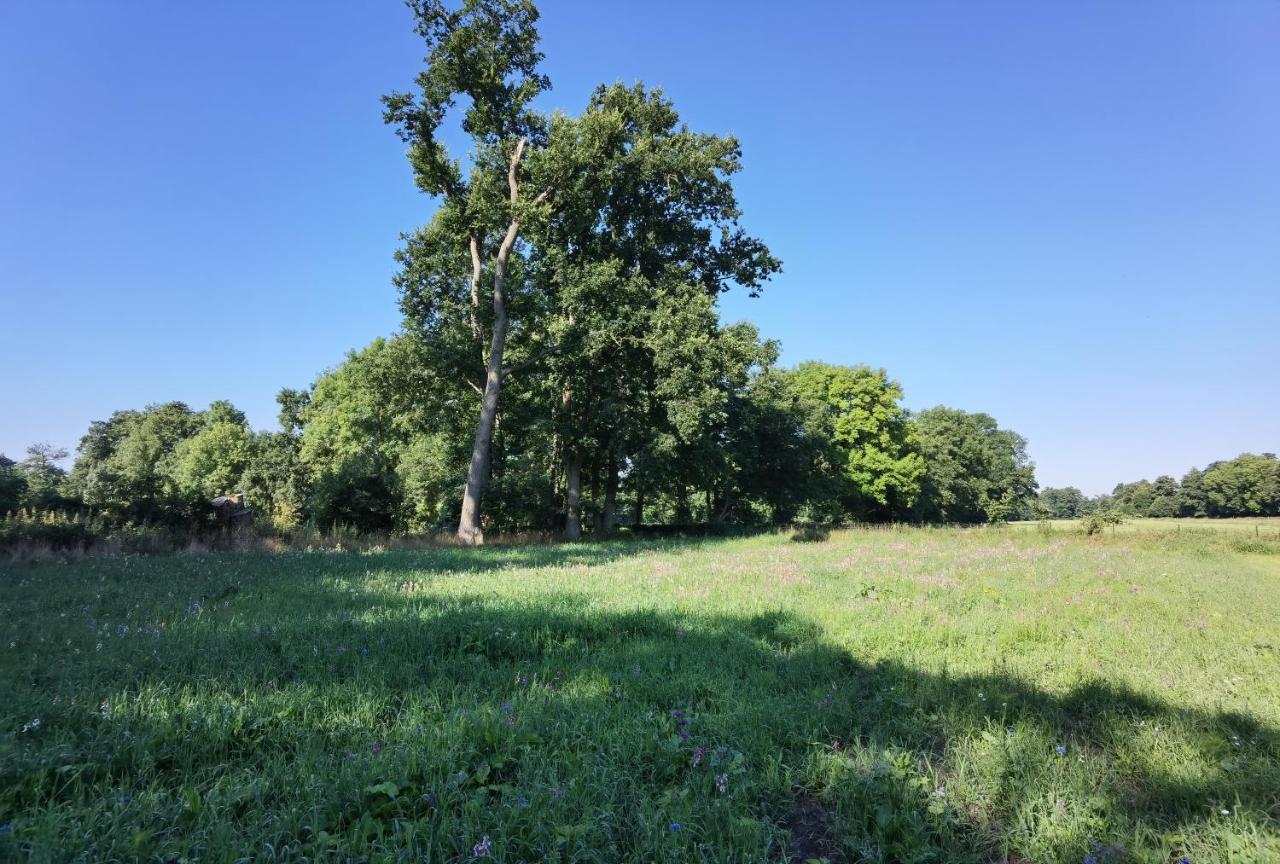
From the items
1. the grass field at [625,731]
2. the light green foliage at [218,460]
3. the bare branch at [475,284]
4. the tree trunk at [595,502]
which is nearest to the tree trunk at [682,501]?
the tree trunk at [595,502]

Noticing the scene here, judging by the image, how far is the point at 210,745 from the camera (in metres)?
3.51

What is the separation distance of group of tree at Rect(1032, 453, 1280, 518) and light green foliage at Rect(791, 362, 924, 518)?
30.0 metres

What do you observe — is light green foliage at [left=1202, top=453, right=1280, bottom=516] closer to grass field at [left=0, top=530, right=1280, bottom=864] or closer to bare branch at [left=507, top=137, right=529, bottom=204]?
grass field at [left=0, top=530, right=1280, bottom=864]

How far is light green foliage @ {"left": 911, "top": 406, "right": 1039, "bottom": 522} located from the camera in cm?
6469

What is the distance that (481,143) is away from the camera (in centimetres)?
2622

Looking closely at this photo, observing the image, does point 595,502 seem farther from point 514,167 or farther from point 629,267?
point 514,167

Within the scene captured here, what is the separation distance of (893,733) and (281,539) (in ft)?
69.6

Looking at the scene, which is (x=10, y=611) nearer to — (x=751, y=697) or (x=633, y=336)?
(x=751, y=697)

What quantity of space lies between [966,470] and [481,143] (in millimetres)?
71078

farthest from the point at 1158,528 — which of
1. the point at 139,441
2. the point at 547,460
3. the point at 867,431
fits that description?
the point at 139,441

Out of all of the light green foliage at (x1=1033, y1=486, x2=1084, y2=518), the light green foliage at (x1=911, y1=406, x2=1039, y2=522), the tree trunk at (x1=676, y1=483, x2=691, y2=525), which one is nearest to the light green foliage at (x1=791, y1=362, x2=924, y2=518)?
the light green foliage at (x1=911, y1=406, x2=1039, y2=522)

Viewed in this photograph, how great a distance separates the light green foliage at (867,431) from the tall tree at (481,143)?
35.0 m

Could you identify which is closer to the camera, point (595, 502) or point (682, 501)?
point (595, 502)

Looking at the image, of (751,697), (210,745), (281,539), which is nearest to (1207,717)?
(751,697)
